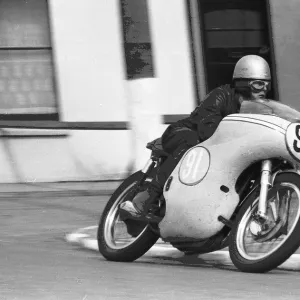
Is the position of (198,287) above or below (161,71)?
below

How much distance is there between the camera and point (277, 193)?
7543mm

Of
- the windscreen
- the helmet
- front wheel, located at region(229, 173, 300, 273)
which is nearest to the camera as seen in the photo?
front wheel, located at region(229, 173, 300, 273)

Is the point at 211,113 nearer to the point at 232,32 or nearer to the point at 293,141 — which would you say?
the point at 293,141

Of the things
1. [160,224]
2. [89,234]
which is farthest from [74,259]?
[89,234]

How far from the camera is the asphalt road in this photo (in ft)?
21.6

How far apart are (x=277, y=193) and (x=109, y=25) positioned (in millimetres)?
8660

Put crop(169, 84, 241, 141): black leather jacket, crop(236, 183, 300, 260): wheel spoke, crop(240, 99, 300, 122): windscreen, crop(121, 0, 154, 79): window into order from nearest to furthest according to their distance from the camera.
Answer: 1. crop(236, 183, 300, 260): wheel spoke
2. crop(240, 99, 300, 122): windscreen
3. crop(169, 84, 241, 141): black leather jacket
4. crop(121, 0, 154, 79): window

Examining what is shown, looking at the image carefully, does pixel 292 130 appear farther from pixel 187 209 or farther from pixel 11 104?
pixel 11 104

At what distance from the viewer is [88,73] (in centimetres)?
1595

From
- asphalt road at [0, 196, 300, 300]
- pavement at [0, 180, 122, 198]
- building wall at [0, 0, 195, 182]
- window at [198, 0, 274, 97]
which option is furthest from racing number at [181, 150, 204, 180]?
window at [198, 0, 274, 97]

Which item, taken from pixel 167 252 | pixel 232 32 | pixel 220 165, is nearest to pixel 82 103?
pixel 232 32

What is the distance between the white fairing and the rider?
4.9 inches

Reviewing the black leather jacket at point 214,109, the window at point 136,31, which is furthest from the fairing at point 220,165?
the window at point 136,31

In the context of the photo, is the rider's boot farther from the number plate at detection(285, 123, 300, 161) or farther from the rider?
the number plate at detection(285, 123, 300, 161)
